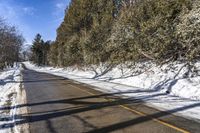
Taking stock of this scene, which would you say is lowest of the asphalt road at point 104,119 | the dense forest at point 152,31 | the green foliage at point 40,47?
the asphalt road at point 104,119

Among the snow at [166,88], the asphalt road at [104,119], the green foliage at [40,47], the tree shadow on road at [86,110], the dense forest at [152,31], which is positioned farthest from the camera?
the green foliage at [40,47]

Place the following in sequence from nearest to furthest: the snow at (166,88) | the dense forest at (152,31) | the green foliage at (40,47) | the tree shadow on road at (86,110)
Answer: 1. the tree shadow on road at (86,110)
2. the snow at (166,88)
3. the dense forest at (152,31)
4. the green foliage at (40,47)

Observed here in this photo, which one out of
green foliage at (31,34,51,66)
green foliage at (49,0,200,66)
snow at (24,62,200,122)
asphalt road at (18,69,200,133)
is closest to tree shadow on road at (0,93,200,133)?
asphalt road at (18,69,200,133)

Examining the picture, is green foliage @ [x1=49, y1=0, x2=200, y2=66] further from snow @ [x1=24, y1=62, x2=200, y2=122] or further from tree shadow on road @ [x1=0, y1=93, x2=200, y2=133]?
tree shadow on road @ [x1=0, y1=93, x2=200, y2=133]

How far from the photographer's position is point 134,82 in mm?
22875

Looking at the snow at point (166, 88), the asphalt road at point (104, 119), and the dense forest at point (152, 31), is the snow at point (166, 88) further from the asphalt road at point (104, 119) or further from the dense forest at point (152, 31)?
the dense forest at point (152, 31)

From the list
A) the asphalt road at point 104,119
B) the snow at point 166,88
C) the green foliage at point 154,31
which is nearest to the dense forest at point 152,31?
the green foliage at point 154,31

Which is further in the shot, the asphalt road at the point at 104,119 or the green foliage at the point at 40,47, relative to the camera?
the green foliage at the point at 40,47

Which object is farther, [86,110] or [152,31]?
[152,31]

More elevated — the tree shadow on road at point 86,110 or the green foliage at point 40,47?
the green foliage at point 40,47

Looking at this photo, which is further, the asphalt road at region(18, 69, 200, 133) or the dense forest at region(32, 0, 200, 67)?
the dense forest at region(32, 0, 200, 67)

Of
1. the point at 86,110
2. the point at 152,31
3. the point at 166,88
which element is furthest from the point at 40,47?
the point at 86,110

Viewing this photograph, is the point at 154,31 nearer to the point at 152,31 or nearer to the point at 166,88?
the point at 152,31

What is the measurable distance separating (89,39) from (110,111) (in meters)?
26.9
